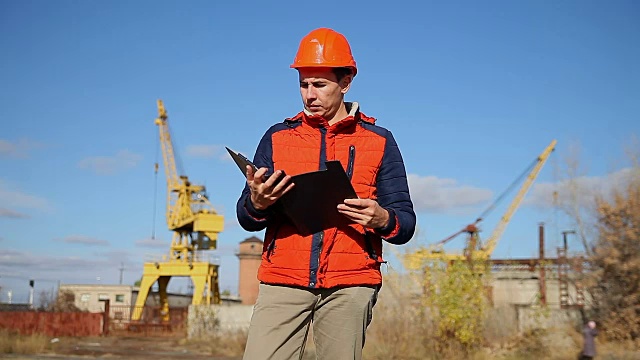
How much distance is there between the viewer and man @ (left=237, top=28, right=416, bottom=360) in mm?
3119

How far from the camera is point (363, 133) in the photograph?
3412 mm

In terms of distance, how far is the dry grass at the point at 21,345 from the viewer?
807 inches

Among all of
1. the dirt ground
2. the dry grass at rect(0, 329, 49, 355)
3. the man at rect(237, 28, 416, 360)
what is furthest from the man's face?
the dry grass at rect(0, 329, 49, 355)

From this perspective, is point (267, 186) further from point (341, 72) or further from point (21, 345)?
point (21, 345)

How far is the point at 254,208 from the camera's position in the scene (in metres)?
3.19

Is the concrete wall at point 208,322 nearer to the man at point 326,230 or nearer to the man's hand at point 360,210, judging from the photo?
the man at point 326,230

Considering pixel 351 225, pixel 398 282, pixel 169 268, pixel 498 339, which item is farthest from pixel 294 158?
pixel 169 268

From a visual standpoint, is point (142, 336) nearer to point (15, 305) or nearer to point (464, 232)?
point (15, 305)

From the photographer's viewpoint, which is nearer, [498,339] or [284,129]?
[284,129]

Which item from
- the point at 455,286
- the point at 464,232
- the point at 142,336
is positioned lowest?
the point at 142,336

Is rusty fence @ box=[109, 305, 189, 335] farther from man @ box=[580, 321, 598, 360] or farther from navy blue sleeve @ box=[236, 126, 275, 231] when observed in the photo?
navy blue sleeve @ box=[236, 126, 275, 231]

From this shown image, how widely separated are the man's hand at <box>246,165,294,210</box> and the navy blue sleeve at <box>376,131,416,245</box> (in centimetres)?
57

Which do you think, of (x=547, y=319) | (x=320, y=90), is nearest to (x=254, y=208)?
(x=320, y=90)

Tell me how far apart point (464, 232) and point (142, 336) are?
32.0 meters
